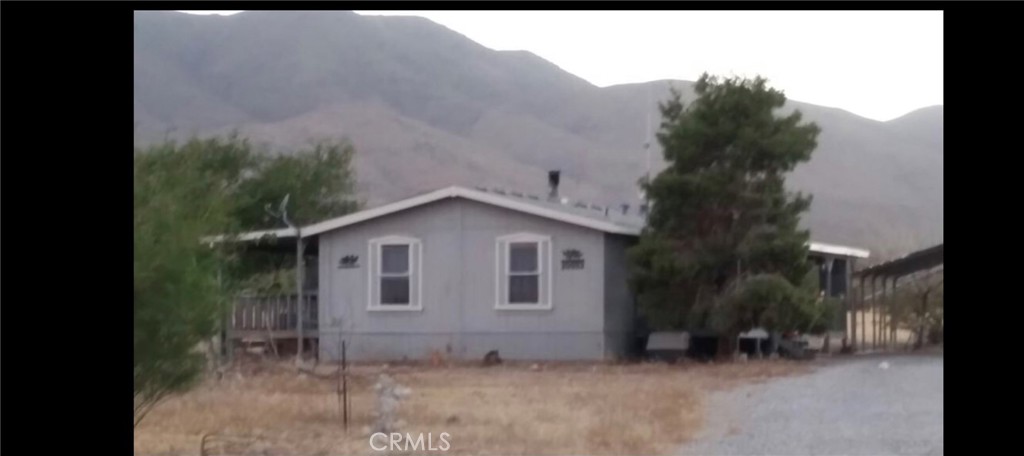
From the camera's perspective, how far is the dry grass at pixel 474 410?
21.7 ft

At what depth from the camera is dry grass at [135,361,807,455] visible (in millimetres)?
6629

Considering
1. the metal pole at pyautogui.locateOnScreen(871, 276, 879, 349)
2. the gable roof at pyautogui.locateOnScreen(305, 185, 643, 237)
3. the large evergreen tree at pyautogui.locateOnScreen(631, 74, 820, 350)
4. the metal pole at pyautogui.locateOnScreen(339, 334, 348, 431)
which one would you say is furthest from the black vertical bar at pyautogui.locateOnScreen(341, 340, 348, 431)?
the metal pole at pyautogui.locateOnScreen(871, 276, 879, 349)

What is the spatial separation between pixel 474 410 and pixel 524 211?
986mm

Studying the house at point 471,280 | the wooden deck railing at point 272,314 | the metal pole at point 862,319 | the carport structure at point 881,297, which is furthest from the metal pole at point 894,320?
the wooden deck railing at point 272,314

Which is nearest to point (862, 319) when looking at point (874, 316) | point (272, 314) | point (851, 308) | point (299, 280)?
point (874, 316)

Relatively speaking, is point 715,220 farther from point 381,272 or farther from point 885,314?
point 381,272

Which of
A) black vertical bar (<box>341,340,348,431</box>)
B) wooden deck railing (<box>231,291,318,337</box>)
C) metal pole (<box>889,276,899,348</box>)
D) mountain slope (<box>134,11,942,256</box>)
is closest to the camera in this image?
mountain slope (<box>134,11,942,256</box>)

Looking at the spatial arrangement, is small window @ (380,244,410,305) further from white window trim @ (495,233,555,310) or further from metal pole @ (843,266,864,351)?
metal pole @ (843,266,864,351)

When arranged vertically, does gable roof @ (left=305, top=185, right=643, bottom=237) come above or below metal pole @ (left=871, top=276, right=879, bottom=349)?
above

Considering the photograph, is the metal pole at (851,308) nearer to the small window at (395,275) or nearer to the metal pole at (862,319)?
the metal pole at (862,319)

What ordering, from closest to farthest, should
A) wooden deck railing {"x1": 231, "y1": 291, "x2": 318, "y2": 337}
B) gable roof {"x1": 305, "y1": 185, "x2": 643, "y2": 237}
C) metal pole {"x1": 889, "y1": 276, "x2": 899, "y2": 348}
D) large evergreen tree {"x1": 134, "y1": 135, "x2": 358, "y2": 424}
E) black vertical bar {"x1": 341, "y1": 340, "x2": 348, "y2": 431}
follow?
large evergreen tree {"x1": 134, "y1": 135, "x2": 358, "y2": 424}, black vertical bar {"x1": 341, "y1": 340, "x2": 348, "y2": 431}, wooden deck railing {"x1": 231, "y1": 291, "x2": 318, "y2": 337}, gable roof {"x1": 305, "y1": 185, "x2": 643, "y2": 237}, metal pole {"x1": 889, "y1": 276, "x2": 899, "y2": 348}

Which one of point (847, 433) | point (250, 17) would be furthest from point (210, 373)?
point (847, 433)

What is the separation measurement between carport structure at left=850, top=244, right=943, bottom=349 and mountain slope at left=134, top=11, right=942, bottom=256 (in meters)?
0.18
